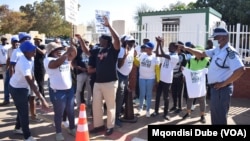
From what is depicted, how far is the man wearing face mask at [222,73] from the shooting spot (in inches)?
171

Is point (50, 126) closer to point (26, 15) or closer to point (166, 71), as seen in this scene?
point (166, 71)

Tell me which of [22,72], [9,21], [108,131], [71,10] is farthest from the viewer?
[9,21]

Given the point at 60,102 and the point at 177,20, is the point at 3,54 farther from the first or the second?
the point at 177,20

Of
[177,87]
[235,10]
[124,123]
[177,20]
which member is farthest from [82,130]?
[235,10]

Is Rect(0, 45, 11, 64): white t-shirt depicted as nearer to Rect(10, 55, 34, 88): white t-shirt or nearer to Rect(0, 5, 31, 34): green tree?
Rect(10, 55, 34, 88): white t-shirt

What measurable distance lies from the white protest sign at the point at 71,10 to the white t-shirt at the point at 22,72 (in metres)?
1.03

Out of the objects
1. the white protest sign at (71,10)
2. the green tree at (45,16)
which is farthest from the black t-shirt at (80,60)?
the green tree at (45,16)

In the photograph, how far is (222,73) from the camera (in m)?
4.47

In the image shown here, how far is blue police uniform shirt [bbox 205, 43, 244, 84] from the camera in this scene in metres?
4.32

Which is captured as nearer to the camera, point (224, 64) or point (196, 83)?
point (224, 64)

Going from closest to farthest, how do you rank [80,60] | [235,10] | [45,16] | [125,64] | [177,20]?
1. [125,64]
2. [80,60]
3. [177,20]
4. [235,10]
5. [45,16]

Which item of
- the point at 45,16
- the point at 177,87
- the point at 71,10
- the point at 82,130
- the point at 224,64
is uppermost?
the point at 45,16

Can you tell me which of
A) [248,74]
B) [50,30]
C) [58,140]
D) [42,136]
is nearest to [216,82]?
[58,140]

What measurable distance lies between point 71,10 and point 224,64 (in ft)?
9.25
